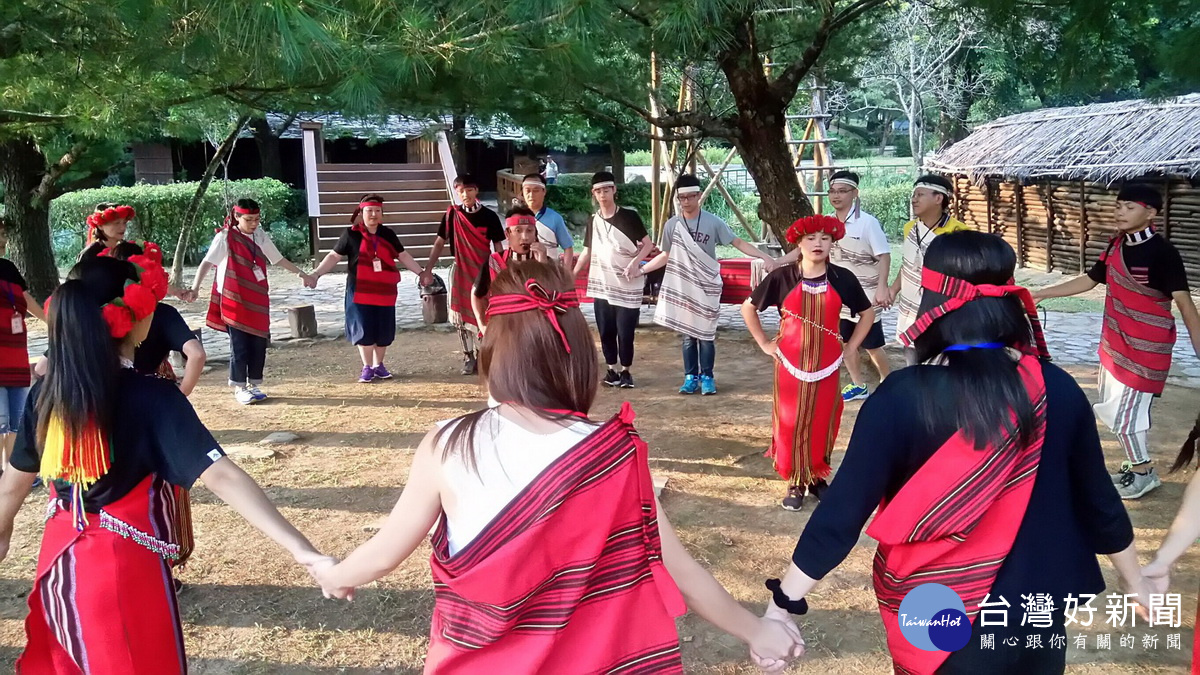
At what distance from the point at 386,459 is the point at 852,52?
4976 mm

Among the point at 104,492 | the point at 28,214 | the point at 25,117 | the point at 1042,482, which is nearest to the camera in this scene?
the point at 1042,482

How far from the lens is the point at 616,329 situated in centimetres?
757

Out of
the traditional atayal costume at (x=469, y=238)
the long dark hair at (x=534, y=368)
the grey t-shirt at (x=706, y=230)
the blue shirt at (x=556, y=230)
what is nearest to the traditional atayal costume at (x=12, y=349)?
the traditional atayal costume at (x=469, y=238)

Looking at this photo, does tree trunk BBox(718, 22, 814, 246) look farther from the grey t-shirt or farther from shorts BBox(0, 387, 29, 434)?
shorts BBox(0, 387, 29, 434)

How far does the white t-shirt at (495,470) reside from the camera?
171cm

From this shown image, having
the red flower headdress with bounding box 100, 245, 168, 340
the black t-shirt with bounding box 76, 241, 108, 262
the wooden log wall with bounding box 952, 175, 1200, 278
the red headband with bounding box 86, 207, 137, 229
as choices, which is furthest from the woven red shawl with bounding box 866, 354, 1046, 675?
the wooden log wall with bounding box 952, 175, 1200, 278

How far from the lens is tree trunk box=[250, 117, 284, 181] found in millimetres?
19500

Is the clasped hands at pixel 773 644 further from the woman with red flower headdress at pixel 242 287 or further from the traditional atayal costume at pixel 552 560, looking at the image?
the woman with red flower headdress at pixel 242 287

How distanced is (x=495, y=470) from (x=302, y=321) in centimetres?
871

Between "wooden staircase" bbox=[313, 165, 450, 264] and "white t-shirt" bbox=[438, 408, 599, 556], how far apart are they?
15.7 metres

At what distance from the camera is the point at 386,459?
235 inches

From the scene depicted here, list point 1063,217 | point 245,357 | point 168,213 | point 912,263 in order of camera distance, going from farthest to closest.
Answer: point 168,213
point 1063,217
point 245,357
point 912,263

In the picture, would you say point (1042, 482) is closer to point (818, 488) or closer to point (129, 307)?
point (129, 307)

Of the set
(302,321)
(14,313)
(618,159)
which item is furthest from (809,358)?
(618,159)
